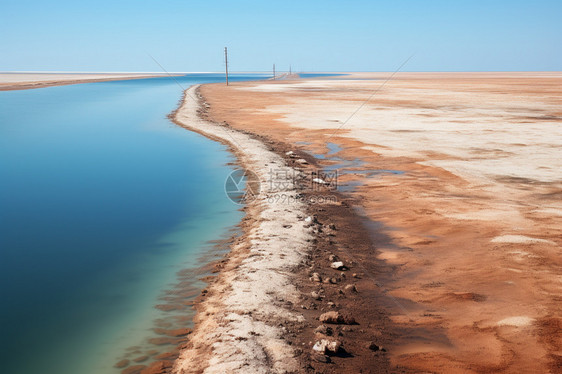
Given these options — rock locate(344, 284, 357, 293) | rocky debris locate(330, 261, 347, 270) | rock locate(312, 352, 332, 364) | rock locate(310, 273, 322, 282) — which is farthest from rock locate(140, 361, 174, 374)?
rocky debris locate(330, 261, 347, 270)

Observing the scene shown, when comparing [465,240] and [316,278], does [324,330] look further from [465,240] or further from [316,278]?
[465,240]

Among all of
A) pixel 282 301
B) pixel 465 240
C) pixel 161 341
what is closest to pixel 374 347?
pixel 282 301

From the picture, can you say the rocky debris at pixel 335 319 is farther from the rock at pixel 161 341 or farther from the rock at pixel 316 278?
the rock at pixel 161 341

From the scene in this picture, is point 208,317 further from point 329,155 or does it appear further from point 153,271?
point 329,155

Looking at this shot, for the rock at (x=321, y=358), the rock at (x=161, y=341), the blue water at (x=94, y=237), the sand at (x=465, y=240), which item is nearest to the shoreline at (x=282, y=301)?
the rock at (x=321, y=358)

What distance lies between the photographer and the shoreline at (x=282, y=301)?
5.43m

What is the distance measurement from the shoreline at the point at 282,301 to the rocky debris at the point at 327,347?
3cm

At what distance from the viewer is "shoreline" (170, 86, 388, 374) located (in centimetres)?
543

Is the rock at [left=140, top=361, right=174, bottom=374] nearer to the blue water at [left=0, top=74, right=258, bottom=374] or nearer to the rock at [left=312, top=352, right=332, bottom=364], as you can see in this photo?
the blue water at [left=0, top=74, right=258, bottom=374]

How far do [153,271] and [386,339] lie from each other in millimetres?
4357

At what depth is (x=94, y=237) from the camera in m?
10.2

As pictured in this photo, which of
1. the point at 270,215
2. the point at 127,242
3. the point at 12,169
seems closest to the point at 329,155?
the point at 270,215

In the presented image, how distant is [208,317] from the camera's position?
6.53 metres

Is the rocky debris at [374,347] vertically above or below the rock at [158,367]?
above
